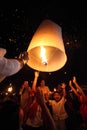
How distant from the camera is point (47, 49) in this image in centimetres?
259

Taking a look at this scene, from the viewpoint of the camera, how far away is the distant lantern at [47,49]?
216cm

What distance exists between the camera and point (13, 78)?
9.41 m

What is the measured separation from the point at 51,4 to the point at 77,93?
2557mm

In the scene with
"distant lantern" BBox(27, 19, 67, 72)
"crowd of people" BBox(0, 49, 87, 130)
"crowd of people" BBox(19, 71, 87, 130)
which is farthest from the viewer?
"crowd of people" BBox(19, 71, 87, 130)

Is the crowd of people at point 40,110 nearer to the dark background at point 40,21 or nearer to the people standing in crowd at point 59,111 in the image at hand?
the people standing in crowd at point 59,111

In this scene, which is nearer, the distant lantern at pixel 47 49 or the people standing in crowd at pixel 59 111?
the distant lantern at pixel 47 49

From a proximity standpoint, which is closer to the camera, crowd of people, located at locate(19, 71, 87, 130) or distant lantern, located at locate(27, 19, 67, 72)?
distant lantern, located at locate(27, 19, 67, 72)

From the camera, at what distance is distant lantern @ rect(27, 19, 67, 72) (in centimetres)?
216

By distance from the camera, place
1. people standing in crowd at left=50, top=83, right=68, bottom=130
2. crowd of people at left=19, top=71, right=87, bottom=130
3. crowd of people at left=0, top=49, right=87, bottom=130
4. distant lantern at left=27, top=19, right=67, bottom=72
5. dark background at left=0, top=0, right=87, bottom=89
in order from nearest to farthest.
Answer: distant lantern at left=27, top=19, right=67, bottom=72
crowd of people at left=0, top=49, right=87, bottom=130
dark background at left=0, top=0, right=87, bottom=89
crowd of people at left=19, top=71, right=87, bottom=130
people standing in crowd at left=50, top=83, right=68, bottom=130

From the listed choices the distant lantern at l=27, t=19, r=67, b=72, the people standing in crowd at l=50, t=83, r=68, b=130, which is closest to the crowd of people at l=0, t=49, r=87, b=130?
the people standing in crowd at l=50, t=83, r=68, b=130

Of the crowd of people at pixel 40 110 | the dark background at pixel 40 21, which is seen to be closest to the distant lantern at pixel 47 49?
the crowd of people at pixel 40 110

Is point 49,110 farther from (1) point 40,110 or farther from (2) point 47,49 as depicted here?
(2) point 47,49

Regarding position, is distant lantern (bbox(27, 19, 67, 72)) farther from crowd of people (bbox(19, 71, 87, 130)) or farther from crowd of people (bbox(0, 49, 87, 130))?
crowd of people (bbox(19, 71, 87, 130))

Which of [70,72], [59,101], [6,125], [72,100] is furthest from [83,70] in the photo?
[6,125]
